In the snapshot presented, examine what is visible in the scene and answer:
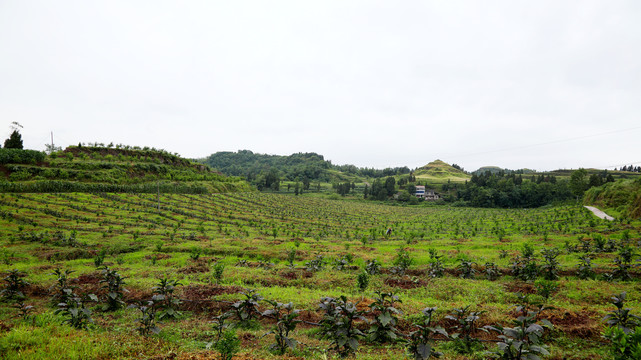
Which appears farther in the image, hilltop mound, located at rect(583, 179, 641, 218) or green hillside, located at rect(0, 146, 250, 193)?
green hillside, located at rect(0, 146, 250, 193)

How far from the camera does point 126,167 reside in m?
55.2

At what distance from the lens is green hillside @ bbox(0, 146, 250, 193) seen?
39812mm

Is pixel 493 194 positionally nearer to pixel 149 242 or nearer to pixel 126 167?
pixel 149 242

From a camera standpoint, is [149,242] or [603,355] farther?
[149,242]

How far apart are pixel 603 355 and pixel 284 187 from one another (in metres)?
127

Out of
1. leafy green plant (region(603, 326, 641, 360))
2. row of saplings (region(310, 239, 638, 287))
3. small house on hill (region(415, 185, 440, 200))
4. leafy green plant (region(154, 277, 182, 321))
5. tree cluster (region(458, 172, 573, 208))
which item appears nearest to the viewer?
leafy green plant (region(603, 326, 641, 360))

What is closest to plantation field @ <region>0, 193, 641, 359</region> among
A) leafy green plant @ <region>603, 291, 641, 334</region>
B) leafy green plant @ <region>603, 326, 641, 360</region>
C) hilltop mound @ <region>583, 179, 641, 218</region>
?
leafy green plant @ <region>603, 291, 641, 334</region>

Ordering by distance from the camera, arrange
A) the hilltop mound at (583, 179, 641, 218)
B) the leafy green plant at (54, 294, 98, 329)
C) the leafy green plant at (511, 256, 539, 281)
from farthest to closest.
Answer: the hilltop mound at (583, 179, 641, 218), the leafy green plant at (511, 256, 539, 281), the leafy green plant at (54, 294, 98, 329)

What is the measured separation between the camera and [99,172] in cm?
4950

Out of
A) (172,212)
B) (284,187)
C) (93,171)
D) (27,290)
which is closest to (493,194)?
(284,187)

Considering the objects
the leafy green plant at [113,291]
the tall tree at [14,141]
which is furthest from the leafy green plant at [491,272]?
the tall tree at [14,141]

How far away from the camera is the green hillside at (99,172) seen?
3981 cm

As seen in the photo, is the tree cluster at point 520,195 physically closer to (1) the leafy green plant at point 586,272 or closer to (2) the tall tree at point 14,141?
(1) the leafy green plant at point 586,272

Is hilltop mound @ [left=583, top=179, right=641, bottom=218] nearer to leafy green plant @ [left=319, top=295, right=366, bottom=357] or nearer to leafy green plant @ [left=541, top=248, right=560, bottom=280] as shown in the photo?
leafy green plant @ [left=541, top=248, right=560, bottom=280]
